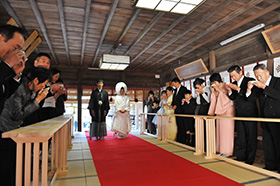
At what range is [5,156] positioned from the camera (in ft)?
4.39

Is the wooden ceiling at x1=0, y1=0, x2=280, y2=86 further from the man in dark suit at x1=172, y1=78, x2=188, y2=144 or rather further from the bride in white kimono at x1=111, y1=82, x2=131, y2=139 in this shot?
the bride in white kimono at x1=111, y1=82, x2=131, y2=139

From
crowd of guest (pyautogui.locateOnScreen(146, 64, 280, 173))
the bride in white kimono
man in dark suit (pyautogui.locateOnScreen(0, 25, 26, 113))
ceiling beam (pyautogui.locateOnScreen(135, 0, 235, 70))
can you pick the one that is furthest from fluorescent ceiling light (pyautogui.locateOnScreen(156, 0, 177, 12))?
the bride in white kimono

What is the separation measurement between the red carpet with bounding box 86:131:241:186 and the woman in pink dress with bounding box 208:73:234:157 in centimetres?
77

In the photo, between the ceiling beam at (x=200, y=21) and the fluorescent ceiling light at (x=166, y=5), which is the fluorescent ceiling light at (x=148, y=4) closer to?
the fluorescent ceiling light at (x=166, y=5)

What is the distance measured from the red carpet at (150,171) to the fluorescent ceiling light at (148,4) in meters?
2.56

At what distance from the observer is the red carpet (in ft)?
7.39

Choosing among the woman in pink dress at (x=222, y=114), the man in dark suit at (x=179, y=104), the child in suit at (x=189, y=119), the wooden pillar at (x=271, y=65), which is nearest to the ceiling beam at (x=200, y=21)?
the man in dark suit at (x=179, y=104)

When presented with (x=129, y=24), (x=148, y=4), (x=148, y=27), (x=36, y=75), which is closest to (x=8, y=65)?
(x=36, y=75)

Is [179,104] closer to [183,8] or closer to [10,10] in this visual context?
[183,8]

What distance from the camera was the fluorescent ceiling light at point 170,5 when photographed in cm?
303

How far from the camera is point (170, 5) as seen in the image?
316 cm

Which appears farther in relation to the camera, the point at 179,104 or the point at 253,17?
the point at 179,104

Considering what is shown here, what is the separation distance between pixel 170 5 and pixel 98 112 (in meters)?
3.61

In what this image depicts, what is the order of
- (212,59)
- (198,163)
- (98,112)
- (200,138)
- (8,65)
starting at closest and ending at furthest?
(8,65) → (198,163) → (200,138) → (98,112) → (212,59)
